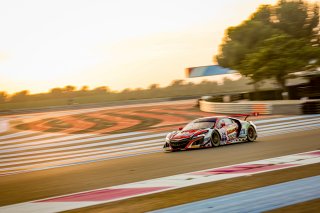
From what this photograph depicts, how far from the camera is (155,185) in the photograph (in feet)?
27.9

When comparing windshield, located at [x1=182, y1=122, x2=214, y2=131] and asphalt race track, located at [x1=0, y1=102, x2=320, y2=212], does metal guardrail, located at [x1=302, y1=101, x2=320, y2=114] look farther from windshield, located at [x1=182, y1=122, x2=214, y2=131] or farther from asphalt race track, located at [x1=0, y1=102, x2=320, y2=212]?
windshield, located at [x1=182, y1=122, x2=214, y2=131]

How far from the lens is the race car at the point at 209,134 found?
15820 mm

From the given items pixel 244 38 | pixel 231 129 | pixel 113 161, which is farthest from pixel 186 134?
pixel 244 38

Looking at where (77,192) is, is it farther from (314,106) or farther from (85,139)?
(314,106)

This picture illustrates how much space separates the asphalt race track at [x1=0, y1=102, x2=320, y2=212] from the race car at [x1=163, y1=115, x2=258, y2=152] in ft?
1.62

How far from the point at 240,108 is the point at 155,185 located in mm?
26620

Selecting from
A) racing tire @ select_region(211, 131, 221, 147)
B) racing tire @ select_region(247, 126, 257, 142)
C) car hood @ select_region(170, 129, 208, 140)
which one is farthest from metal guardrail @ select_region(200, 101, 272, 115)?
car hood @ select_region(170, 129, 208, 140)

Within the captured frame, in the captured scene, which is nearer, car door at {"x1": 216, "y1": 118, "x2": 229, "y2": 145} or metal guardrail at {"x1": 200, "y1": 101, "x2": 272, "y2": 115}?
car door at {"x1": 216, "y1": 118, "x2": 229, "y2": 145}

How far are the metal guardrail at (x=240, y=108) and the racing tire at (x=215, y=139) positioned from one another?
55.1 ft

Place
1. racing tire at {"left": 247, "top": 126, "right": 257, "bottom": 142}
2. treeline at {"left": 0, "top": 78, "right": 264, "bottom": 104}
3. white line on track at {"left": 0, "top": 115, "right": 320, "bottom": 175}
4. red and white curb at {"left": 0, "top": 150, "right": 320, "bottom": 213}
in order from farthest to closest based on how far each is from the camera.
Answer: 1. treeline at {"left": 0, "top": 78, "right": 264, "bottom": 104}
2. racing tire at {"left": 247, "top": 126, "right": 257, "bottom": 142}
3. white line on track at {"left": 0, "top": 115, "right": 320, "bottom": 175}
4. red and white curb at {"left": 0, "top": 150, "right": 320, "bottom": 213}

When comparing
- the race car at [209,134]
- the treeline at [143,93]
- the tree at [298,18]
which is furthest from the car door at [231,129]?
the treeline at [143,93]

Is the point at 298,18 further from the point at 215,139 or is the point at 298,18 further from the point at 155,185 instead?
the point at 155,185

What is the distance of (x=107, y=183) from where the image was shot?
9383 millimetres

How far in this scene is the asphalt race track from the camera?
8703 mm
